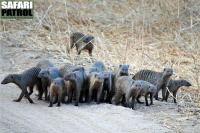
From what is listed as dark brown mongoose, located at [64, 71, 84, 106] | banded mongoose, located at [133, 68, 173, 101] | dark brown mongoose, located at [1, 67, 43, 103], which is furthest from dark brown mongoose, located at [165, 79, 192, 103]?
dark brown mongoose, located at [1, 67, 43, 103]

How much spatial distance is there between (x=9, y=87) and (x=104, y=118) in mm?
2152

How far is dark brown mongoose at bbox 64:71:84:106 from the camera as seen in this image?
26.1 ft

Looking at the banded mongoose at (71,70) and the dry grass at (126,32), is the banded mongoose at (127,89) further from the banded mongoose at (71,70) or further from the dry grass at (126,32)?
the dry grass at (126,32)

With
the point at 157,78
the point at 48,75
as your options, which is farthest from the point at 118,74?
the point at 48,75

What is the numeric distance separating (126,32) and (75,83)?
576 cm

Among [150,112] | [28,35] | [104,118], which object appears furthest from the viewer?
[28,35]

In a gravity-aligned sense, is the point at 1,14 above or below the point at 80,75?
above

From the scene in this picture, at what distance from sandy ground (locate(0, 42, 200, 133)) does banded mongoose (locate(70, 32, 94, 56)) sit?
287cm

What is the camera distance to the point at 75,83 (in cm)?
803

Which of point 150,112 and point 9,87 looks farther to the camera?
point 9,87

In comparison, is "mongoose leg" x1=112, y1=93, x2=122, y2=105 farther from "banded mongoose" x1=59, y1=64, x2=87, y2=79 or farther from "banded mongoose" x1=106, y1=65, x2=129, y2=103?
"banded mongoose" x1=59, y1=64, x2=87, y2=79

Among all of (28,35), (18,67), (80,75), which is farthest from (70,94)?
(28,35)

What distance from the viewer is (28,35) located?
12.6 m

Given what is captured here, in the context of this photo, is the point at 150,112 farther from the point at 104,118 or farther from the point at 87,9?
the point at 87,9
